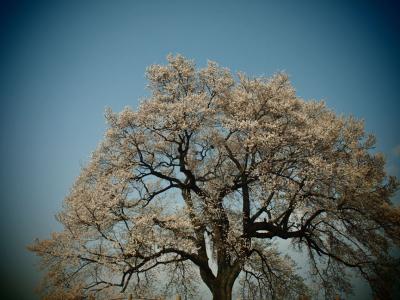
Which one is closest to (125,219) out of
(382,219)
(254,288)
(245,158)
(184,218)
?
A: (184,218)

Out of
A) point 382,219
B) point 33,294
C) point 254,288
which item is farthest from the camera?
point 254,288

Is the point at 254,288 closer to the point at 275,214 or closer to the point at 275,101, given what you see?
the point at 275,214

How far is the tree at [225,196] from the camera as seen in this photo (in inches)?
677

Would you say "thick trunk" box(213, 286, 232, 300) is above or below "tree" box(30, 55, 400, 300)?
below

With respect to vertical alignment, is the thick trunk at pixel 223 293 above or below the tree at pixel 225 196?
below

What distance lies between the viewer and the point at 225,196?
20922 mm

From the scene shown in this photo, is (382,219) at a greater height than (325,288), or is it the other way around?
(382,219)

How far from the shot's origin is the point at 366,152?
2048 cm

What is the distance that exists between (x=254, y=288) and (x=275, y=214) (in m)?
7.07

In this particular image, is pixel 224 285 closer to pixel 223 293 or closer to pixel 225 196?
pixel 223 293

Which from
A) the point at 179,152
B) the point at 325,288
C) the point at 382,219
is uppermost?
the point at 179,152

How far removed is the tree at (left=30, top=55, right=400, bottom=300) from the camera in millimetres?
17203

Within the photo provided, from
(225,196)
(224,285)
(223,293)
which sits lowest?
(223,293)

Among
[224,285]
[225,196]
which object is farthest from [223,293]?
[225,196]
